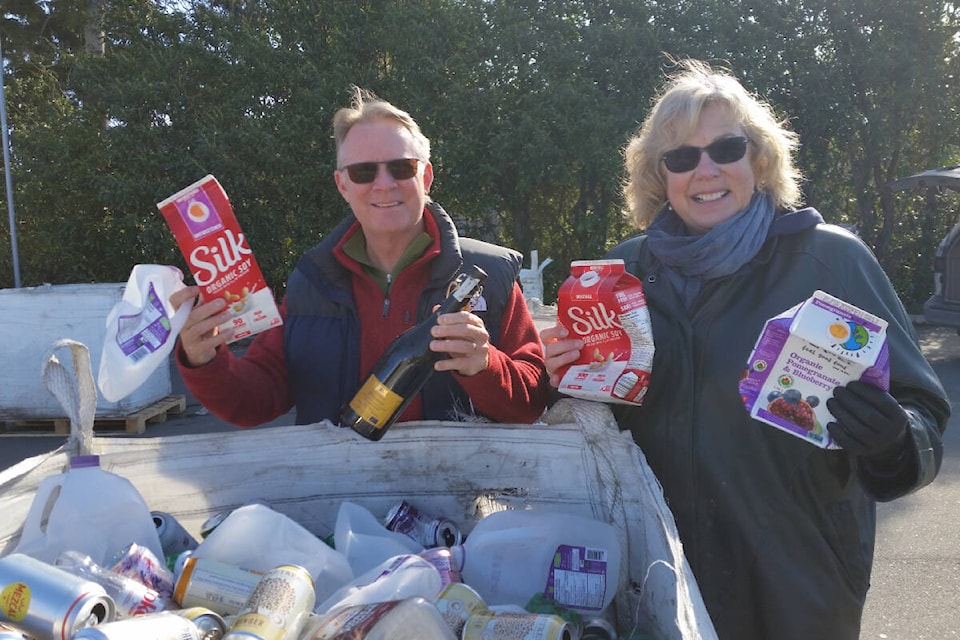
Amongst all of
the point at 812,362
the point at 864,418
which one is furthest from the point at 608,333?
the point at 864,418

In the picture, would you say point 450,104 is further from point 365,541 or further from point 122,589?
point 122,589

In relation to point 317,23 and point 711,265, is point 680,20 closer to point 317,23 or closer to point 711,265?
point 317,23

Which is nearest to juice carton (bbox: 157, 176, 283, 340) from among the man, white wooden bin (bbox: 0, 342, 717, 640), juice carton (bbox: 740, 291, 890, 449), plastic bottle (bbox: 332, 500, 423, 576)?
the man

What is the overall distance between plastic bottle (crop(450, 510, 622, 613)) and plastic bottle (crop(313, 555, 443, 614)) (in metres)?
0.14

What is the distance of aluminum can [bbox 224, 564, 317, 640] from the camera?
3.95 feet

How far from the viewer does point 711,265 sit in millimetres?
1812

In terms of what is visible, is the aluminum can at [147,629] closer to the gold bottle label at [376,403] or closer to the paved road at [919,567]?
the gold bottle label at [376,403]

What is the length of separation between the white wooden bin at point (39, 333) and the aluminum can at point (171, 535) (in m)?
5.25

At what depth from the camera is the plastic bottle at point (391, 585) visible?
1.38m

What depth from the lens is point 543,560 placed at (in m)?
1.61

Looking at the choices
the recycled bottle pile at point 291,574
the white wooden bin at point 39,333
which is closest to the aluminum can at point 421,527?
the recycled bottle pile at point 291,574

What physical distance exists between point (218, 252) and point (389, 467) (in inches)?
26.6

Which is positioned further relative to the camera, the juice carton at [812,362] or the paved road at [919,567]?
the paved road at [919,567]

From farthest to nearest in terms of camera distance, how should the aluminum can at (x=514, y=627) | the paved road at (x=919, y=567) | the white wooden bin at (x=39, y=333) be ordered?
the white wooden bin at (x=39, y=333) → the paved road at (x=919, y=567) → the aluminum can at (x=514, y=627)
